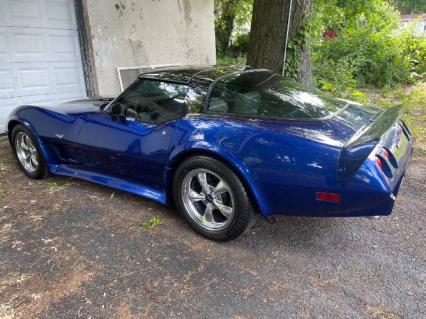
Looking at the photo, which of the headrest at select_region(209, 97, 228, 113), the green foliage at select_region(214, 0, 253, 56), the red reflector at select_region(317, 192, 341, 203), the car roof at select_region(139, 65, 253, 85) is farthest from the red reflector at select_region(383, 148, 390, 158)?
the green foliage at select_region(214, 0, 253, 56)

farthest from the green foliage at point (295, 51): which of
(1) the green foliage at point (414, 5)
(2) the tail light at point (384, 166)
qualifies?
(1) the green foliage at point (414, 5)

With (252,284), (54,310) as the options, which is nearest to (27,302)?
(54,310)

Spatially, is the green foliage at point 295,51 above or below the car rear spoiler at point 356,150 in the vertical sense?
above

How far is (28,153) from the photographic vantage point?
13.6ft

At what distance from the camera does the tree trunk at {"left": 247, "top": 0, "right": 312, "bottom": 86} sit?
5.49 meters

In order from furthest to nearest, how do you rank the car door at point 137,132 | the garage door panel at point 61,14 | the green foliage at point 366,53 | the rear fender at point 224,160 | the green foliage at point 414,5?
1. the green foliage at point 414,5
2. the green foliage at point 366,53
3. the garage door panel at point 61,14
4. the car door at point 137,132
5. the rear fender at point 224,160

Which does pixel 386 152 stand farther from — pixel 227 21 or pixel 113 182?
pixel 227 21

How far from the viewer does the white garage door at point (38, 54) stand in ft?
18.7

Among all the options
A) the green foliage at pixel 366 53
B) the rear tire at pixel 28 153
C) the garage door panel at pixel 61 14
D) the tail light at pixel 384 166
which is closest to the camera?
the tail light at pixel 384 166

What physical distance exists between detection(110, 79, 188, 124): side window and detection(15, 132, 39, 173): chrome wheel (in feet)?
4.42

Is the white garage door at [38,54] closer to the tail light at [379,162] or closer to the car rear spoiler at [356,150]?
the car rear spoiler at [356,150]

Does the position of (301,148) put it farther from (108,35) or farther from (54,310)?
(108,35)

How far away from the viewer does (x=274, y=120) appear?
2.62 m

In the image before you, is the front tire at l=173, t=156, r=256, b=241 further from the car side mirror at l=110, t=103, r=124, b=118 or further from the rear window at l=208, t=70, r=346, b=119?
the car side mirror at l=110, t=103, r=124, b=118
